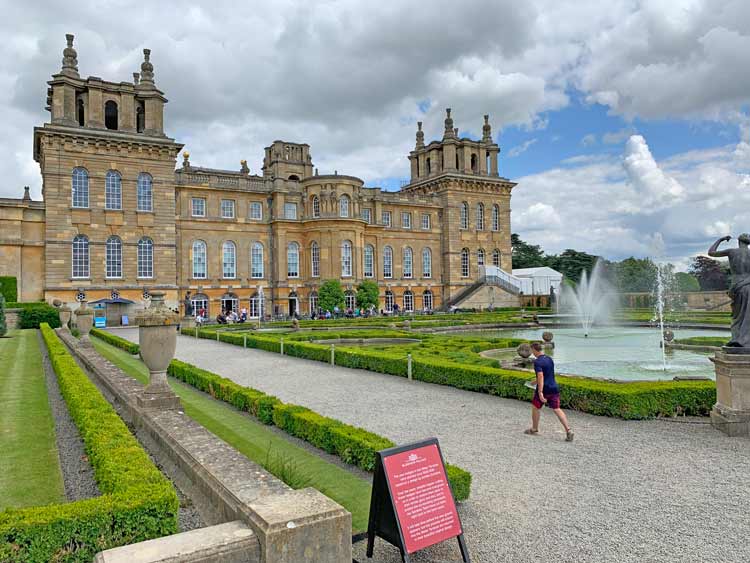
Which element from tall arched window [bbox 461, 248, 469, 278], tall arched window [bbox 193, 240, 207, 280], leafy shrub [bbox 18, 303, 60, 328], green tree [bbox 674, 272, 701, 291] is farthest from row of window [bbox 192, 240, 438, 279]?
green tree [bbox 674, 272, 701, 291]

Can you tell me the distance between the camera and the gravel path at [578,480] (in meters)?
4.62

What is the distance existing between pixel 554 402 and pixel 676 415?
2.99m

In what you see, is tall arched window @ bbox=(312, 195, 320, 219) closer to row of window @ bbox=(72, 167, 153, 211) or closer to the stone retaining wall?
row of window @ bbox=(72, 167, 153, 211)

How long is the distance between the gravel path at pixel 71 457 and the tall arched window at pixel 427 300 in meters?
42.4

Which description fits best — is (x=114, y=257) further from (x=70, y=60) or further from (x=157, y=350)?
(x=157, y=350)

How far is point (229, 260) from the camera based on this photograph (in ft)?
138

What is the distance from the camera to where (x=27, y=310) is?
29.2 m

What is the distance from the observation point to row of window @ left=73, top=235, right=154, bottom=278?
35.3 m

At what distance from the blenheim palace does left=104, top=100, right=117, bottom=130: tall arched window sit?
0.15m

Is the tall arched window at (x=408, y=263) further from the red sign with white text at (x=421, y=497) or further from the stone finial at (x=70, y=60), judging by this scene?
the red sign with white text at (x=421, y=497)

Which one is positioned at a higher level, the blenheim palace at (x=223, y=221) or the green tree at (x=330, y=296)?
the blenheim palace at (x=223, y=221)

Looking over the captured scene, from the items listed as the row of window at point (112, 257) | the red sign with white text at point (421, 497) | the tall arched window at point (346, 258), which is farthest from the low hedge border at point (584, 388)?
the tall arched window at point (346, 258)

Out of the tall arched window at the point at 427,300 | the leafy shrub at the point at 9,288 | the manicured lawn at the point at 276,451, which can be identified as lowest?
the manicured lawn at the point at 276,451

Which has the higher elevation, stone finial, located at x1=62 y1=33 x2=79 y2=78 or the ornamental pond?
stone finial, located at x1=62 y1=33 x2=79 y2=78
